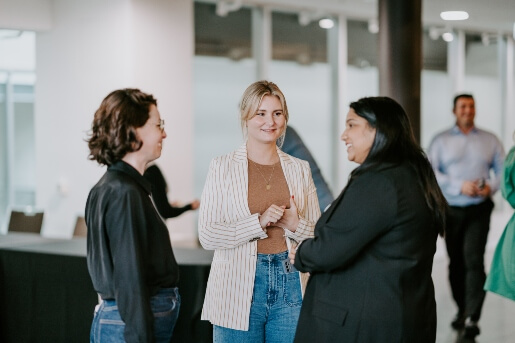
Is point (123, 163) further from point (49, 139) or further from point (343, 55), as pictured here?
point (343, 55)

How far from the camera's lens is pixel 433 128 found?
12.6 metres

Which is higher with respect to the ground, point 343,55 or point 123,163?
point 343,55

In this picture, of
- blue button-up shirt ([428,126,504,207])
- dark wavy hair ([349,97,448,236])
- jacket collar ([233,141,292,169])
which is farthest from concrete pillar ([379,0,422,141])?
→ dark wavy hair ([349,97,448,236])

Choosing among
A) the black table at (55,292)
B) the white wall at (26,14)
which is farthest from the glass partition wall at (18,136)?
the black table at (55,292)

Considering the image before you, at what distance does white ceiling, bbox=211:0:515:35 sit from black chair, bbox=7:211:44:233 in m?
3.57

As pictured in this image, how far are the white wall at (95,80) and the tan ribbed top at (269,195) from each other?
475 cm

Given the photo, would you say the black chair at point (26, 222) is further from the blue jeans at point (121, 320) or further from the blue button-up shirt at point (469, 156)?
the blue jeans at point (121, 320)

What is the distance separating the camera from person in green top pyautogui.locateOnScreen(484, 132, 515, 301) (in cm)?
482

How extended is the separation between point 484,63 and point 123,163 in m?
11.7

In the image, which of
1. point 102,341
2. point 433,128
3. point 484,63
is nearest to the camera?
point 102,341

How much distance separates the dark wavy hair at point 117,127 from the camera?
2.76 meters

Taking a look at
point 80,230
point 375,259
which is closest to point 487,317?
point 80,230

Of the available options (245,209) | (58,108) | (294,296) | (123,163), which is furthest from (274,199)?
(58,108)

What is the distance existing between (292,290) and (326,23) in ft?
26.1
